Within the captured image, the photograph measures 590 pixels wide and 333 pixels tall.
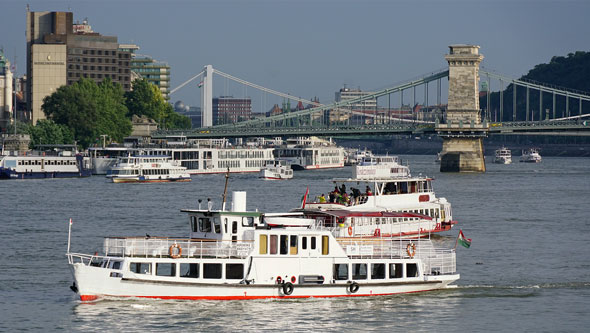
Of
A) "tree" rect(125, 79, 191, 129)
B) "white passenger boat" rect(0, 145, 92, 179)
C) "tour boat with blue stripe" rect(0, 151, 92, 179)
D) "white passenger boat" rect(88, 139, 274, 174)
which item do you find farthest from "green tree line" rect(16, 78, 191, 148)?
"tour boat with blue stripe" rect(0, 151, 92, 179)

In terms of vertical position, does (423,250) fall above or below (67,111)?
below

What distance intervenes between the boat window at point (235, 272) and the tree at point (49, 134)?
10858 centimetres

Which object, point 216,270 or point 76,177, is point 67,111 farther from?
point 216,270

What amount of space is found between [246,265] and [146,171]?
260 feet

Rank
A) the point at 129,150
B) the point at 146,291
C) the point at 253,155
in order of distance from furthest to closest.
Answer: the point at 253,155
the point at 129,150
the point at 146,291

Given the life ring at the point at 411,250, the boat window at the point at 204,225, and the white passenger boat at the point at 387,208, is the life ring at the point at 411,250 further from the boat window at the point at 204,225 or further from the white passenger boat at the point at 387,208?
the white passenger boat at the point at 387,208

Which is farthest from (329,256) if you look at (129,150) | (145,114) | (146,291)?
(145,114)

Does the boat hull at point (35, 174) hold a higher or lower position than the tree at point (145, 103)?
lower

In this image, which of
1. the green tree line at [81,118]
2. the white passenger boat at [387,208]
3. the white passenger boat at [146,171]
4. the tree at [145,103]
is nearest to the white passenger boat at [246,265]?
the white passenger boat at [387,208]

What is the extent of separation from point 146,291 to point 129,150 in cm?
9716

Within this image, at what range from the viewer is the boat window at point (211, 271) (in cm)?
3519

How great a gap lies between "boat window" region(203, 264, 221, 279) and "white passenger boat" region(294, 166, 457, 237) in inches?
385

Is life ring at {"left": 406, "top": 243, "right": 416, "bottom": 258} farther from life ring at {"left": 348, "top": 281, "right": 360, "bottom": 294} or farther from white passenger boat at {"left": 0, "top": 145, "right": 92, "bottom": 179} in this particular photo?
white passenger boat at {"left": 0, "top": 145, "right": 92, "bottom": 179}

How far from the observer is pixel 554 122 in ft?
462
